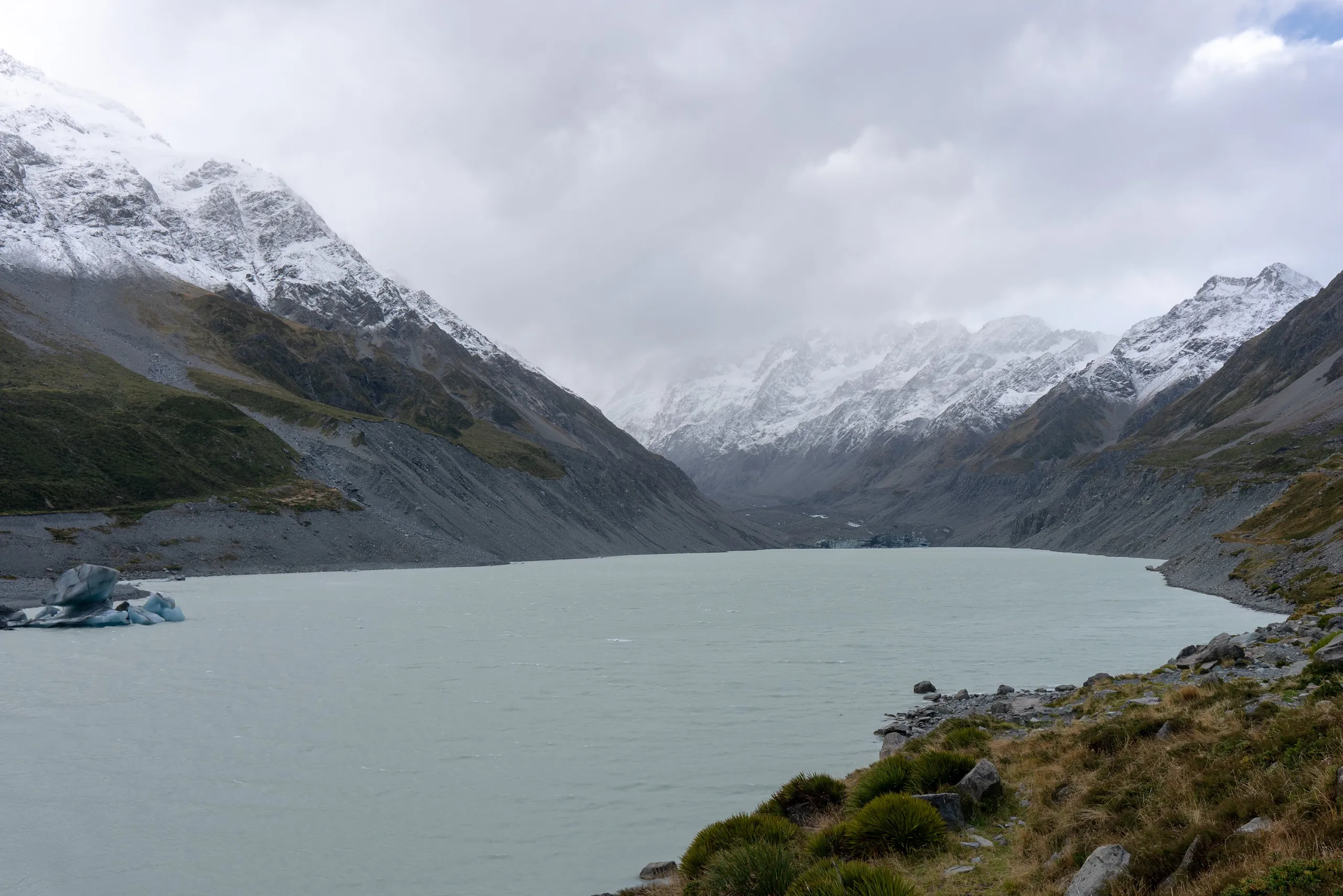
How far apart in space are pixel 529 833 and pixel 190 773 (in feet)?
35.6

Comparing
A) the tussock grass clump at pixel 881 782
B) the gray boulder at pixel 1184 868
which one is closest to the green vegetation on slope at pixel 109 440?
the tussock grass clump at pixel 881 782

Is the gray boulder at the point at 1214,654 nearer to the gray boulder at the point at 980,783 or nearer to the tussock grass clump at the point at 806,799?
the gray boulder at the point at 980,783

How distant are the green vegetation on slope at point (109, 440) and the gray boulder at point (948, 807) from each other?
116805 millimetres

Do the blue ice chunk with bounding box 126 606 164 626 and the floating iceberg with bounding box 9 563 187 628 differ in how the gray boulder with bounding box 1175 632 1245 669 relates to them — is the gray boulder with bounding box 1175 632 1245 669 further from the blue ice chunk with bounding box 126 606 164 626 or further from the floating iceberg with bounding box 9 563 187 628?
the blue ice chunk with bounding box 126 606 164 626

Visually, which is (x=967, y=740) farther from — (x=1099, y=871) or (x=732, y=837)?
(x=1099, y=871)

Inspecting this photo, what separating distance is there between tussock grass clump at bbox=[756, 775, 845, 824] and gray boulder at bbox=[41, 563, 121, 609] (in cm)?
6050

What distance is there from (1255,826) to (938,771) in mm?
7057

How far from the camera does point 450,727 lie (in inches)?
1148

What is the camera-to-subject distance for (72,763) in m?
24.7

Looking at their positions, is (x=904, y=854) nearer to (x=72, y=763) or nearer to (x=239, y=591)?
(x=72, y=763)

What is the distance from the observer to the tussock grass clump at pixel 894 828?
13922 millimetres

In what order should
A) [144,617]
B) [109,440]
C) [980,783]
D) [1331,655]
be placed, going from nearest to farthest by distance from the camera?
1. [980,783]
2. [1331,655]
3. [144,617]
4. [109,440]

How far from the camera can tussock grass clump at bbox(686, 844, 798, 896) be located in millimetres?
12773

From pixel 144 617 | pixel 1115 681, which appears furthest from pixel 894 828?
pixel 144 617
